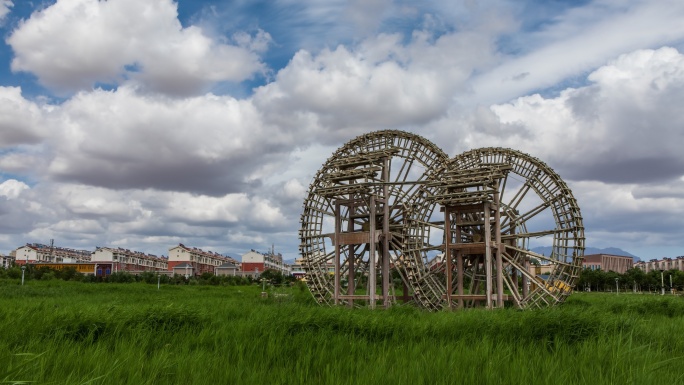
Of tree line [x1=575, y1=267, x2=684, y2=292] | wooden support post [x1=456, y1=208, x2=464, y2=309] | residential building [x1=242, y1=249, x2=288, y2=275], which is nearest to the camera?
wooden support post [x1=456, y1=208, x2=464, y2=309]

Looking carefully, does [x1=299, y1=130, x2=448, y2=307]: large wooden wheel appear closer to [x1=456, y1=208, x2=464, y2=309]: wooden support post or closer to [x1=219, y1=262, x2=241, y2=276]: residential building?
[x1=456, y1=208, x2=464, y2=309]: wooden support post

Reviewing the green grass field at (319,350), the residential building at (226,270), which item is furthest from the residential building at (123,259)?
the green grass field at (319,350)

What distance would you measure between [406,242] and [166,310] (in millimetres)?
13539

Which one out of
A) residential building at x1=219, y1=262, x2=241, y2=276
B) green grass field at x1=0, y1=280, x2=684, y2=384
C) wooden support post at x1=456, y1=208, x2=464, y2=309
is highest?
wooden support post at x1=456, y1=208, x2=464, y2=309

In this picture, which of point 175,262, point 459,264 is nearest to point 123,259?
point 175,262

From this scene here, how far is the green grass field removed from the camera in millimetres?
5570

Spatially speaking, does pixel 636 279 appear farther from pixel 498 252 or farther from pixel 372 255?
pixel 372 255

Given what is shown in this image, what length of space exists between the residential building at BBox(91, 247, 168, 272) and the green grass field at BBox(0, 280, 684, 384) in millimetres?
99643

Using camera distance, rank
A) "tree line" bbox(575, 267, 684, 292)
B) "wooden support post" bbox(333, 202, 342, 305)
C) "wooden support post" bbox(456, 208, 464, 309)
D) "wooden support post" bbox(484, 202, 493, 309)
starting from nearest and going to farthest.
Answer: "wooden support post" bbox(484, 202, 493, 309) → "wooden support post" bbox(456, 208, 464, 309) → "wooden support post" bbox(333, 202, 342, 305) → "tree line" bbox(575, 267, 684, 292)

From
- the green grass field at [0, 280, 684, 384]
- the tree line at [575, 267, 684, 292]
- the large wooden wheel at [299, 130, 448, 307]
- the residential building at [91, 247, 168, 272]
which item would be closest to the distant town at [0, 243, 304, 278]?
the residential building at [91, 247, 168, 272]

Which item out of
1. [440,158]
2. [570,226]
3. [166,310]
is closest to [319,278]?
[440,158]

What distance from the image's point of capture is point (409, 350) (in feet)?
24.8

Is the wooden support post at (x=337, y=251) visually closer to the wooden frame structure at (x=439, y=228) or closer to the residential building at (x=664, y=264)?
the wooden frame structure at (x=439, y=228)

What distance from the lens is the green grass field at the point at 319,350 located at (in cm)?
557
